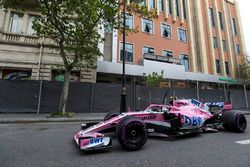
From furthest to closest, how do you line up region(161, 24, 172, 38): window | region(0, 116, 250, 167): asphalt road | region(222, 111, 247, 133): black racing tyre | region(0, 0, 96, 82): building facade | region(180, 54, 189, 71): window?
region(180, 54, 189, 71): window → region(161, 24, 172, 38): window → region(0, 0, 96, 82): building facade → region(222, 111, 247, 133): black racing tyre → region(0, 116, 250, 167): asphalt road

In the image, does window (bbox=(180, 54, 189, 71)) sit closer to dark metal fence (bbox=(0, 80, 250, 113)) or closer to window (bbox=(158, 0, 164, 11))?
window (bbox=(158, 0, 164, 11))

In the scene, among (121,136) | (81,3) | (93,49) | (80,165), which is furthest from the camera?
(93,49)

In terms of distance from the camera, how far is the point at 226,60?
1061 inches

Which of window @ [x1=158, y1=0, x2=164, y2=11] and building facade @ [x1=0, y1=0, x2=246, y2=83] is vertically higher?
window @ [x1=158, y1=0, x2=164, y2=11]

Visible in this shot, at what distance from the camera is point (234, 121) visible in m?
5.54

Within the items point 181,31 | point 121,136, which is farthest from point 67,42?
point 181,31

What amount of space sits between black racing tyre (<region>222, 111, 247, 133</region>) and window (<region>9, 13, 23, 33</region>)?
1727 centimetres

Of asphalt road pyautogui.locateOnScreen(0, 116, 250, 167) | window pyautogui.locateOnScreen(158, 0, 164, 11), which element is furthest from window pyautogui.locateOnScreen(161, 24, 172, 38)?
asphalt road pyautogui.locateOnScreen(0, 116, 250, 167)

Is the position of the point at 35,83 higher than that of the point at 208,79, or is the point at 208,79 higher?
the point at 208,79

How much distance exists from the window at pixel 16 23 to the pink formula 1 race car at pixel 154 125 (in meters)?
14.7

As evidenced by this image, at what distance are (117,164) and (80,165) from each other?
2.15ft

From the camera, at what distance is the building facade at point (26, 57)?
1320cm

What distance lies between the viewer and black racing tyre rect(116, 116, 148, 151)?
3559mm

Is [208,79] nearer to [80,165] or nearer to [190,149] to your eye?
[190,149]
